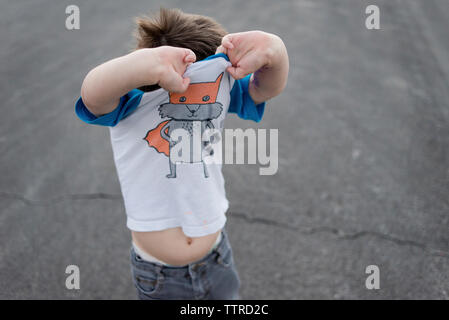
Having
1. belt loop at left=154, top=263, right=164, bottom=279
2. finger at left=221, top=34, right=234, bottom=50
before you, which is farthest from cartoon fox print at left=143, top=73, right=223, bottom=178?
belt loop at left=154, top=263, right=164, bottom=279

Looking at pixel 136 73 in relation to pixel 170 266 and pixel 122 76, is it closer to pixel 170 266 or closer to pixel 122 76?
pixel 122 76

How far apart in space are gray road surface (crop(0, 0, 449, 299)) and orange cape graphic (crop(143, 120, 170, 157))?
0.99 metres

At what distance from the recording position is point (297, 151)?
2.34 metres

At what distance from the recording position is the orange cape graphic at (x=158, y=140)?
0.95 meters

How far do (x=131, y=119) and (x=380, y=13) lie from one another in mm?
3729

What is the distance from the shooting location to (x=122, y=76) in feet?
2.58

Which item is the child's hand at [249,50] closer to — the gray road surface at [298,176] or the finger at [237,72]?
the finger at [237,72]

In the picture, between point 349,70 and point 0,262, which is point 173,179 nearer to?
point 0,262

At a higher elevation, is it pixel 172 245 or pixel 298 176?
pixel 172 245

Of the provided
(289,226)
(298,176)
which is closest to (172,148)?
(289,226)

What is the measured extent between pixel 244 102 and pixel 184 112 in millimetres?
234

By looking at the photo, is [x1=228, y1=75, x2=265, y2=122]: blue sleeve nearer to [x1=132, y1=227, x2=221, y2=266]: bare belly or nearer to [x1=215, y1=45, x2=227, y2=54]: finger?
[x1=215, y1=45, x2=227, y2=54]: finger

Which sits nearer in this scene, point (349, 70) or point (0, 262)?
point (0, 262)
